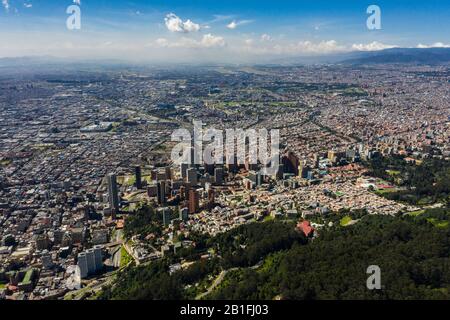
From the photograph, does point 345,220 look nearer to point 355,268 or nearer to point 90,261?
point 355,268

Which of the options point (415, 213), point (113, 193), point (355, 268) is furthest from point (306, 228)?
point (113, 193)

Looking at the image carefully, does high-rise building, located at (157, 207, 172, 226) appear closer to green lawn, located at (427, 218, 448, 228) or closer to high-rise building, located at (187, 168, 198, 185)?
high-rise building, located at (187, 168, 198, 185)

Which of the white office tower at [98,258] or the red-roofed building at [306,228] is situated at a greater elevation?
the red-roofed building at [306,228]

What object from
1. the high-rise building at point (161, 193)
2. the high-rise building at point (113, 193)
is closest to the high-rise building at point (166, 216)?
the high-rise building at point (161, 193)

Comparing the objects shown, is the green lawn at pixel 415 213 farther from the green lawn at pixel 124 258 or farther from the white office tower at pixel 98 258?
the white office tower at pixel 98 258

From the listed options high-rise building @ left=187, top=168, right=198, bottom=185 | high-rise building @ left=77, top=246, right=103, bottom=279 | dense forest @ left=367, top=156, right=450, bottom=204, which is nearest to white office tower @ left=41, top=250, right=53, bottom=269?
high-rise building @ left=77, top=246, right=103, bottom=279

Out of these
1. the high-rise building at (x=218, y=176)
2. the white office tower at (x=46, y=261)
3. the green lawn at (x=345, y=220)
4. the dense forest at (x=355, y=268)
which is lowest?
the white office tower at (x=46, y=261)
